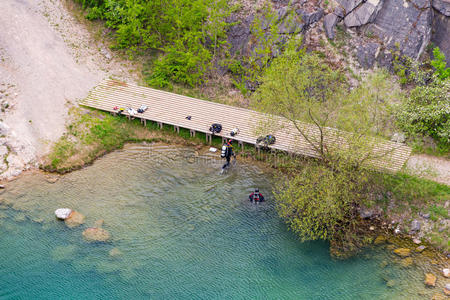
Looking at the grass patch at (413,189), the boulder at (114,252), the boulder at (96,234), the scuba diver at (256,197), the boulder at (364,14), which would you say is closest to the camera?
the boulder at (114,252)

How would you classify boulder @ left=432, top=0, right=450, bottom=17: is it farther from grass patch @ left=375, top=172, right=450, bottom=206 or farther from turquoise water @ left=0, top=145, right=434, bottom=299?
turquoise water @ left=0, top=145, right=434, bottom=299

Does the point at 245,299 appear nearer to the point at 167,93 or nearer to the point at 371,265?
the point at 371,265

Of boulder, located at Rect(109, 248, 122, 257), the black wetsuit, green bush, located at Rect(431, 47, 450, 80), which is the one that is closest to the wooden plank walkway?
the black wetsuit

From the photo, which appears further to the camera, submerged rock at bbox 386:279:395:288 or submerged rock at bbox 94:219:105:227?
submerged rock at bbox 94:219:105:227

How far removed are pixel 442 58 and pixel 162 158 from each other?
33.4 meters

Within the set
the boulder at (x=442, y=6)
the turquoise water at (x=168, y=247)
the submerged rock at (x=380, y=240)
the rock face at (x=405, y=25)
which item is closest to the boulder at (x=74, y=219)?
the turquoise water at (x=168, y=247)

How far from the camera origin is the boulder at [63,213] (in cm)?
4256

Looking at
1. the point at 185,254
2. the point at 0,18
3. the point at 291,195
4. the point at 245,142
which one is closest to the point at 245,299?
the point at 185,254

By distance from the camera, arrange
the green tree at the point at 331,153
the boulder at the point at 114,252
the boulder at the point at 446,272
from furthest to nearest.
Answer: the boulder at the point at 114,252 → the green tree at the point at 331,153 → the boulder at the point at 446,272

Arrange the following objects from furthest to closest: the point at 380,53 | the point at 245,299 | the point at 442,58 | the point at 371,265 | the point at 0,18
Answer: the point at 0,18 → the point at 380,53 → the point at 442,58 → the point at 371,265 → the point at 245,299

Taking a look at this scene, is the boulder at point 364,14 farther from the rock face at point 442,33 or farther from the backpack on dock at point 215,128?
the backpack on dock at point 215,128

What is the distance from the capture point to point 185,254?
131 ft

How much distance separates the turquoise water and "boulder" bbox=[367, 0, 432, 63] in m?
22.4

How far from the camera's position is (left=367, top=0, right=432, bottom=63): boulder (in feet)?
165
